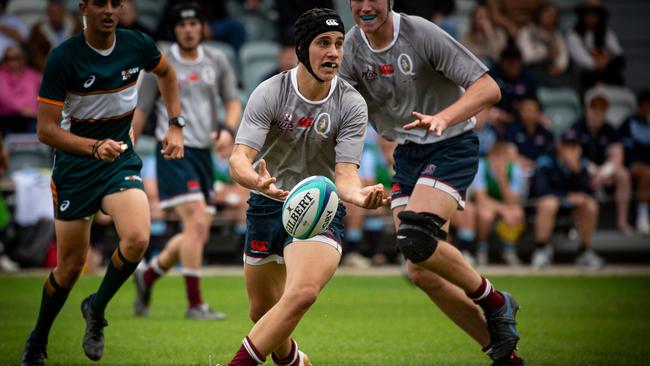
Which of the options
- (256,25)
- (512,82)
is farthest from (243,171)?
(256,25)

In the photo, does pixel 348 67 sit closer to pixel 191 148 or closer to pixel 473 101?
pixel 473 101

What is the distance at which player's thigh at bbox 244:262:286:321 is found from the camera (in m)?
6.37

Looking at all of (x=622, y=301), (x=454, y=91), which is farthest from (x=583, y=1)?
(x=454, y=91)

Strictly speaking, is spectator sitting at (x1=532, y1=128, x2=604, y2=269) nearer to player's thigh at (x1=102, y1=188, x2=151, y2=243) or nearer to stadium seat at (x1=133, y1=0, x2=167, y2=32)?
stadium seat at (x1=133, y1=0, x2=167, y2=32)

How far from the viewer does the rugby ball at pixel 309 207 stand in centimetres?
575

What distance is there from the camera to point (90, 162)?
7.19 meters

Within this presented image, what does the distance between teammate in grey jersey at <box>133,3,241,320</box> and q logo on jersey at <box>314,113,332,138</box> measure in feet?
12.5

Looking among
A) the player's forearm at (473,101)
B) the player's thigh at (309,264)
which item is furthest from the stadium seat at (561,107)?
the player's thigh at (309,264)

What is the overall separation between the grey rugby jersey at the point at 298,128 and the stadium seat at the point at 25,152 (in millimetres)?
10337

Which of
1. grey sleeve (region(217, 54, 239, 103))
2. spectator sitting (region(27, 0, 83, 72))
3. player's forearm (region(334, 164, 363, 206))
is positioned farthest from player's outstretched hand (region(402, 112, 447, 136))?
spectator sitting (region(27, 0, 83, 72))

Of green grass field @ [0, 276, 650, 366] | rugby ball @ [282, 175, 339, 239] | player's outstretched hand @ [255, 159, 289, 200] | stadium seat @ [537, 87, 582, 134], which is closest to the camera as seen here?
player's outstretched hand @ [255, 159, 289, 200]

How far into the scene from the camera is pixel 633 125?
16.8 meters

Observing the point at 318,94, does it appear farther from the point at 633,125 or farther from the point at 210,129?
the point at 633,125

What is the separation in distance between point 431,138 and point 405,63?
547mm
